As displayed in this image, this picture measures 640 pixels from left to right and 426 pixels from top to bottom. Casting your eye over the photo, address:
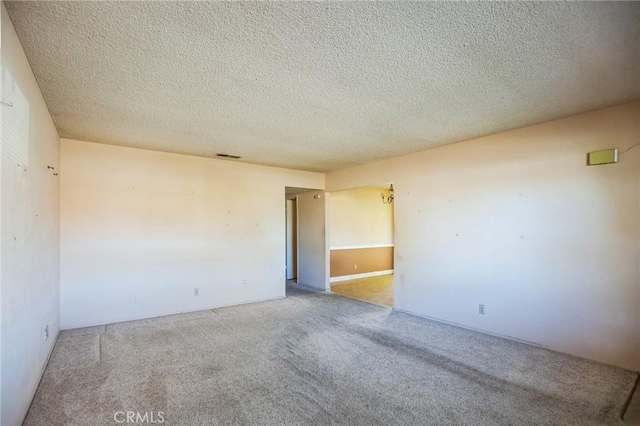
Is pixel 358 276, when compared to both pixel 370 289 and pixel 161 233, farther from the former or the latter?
pixel 161 233

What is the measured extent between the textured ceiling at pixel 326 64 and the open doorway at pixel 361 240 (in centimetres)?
398

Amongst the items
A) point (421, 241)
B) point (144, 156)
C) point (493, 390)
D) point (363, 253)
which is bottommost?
point (493, 390)

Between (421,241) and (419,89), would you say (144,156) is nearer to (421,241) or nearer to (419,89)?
(419,89)

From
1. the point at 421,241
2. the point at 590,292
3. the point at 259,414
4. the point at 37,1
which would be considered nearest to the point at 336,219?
the point at 421,241

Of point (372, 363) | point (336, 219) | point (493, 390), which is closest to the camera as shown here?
point (493, 390)

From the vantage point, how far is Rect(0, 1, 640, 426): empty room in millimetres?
1871

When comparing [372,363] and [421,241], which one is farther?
[421,241]

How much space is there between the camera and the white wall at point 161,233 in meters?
4.18

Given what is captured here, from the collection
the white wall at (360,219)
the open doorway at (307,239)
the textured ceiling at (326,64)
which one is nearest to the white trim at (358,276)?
the open doorway at (307,239)

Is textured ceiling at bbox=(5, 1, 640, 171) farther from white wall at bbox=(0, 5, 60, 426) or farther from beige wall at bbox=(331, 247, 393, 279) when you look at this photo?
beige wall at bbox=(331, 247, 393, 279)

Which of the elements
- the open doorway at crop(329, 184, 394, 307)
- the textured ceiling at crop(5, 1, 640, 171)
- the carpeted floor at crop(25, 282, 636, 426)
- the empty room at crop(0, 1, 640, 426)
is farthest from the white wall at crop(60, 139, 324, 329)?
the open doorway at crop(329, 184, 394, 307)

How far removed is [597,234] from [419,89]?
2.35 m

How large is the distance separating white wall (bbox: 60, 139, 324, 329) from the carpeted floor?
585 mm

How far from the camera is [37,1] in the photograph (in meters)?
1.60
